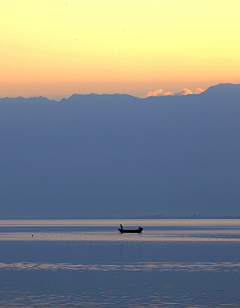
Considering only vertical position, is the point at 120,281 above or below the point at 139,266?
below

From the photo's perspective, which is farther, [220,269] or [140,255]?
[140,255]

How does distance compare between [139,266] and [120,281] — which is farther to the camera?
[139,266]

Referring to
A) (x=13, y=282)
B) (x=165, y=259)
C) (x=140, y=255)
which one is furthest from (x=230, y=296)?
(x=140, y=255)

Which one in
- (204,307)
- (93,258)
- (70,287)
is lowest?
(204,307)

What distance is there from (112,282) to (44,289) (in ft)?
29.7

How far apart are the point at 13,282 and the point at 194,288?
19.5m

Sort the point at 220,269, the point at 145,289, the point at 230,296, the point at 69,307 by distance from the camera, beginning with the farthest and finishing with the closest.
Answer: the point at 220,269
the point at 145,289
the point at 230,296
the point at 69,307

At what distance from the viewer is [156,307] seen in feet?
164

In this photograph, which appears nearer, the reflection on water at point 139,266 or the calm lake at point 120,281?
the calm lake at point 120,281

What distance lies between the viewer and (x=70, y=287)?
207 feet

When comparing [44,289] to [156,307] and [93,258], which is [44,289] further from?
[93,258]

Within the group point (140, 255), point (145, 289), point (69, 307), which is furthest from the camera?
point (140, 255)

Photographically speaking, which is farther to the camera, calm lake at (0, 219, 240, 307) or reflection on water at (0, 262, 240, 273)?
reflection on water at (0, 262, 240, 273)

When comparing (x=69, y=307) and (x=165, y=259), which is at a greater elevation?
(x=165, y=259)
